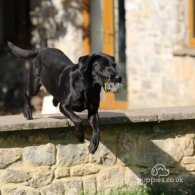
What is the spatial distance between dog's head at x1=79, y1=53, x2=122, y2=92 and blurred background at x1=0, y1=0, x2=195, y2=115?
426 centimetres

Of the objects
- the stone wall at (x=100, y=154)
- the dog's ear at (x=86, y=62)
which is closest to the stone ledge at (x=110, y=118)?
the stone wall at (x=100, y=154)

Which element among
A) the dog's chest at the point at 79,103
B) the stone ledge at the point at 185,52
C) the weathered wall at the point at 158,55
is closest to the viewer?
the dog's chest at the point at 79,103

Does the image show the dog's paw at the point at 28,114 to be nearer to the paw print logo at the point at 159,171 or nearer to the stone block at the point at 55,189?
the stone block at the point at 55,189

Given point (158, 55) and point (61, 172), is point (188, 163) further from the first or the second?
point (158, 55)

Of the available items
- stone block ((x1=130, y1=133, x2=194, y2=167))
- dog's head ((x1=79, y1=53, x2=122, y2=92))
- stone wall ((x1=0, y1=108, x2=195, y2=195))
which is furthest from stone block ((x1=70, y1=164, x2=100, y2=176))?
dog's head ((x1=79, y1=53, x2=122, y2=92))

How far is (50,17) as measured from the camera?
37.2 feet

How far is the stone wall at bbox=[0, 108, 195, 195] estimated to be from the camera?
5598mm

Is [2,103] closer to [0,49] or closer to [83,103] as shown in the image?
[0,49]

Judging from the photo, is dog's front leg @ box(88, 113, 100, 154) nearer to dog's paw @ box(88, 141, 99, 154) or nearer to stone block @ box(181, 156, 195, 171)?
dog's paw @ box(88, 141, 99, 154)

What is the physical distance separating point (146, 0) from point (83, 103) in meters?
4.83

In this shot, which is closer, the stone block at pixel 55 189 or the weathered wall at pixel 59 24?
the stone block at pixel 55 189

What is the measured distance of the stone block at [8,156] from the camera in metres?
5.56

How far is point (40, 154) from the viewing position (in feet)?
18.6

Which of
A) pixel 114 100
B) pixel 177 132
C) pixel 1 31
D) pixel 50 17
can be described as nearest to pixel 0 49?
pixel 1 31
